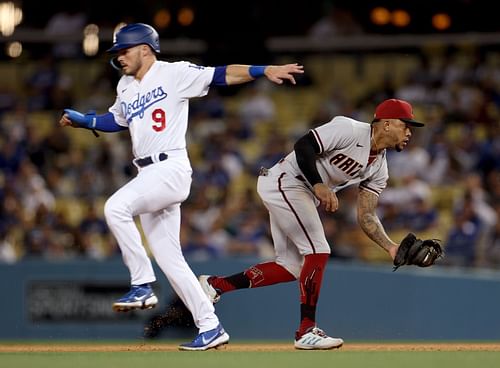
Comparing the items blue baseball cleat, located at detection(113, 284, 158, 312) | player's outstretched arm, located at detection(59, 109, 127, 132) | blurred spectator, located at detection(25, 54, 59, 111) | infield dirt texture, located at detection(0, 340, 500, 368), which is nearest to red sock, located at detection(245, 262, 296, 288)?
infield dirt texture, located at detection(0, 340, 500, 368)

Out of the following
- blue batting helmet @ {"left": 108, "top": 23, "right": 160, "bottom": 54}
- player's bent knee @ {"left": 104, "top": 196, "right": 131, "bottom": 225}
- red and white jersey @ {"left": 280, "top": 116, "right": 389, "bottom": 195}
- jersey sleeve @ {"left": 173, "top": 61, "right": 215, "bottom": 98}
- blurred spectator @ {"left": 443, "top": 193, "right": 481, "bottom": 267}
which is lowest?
blurred spectator @ {"left": 443, "top": 193, "right": 481, "bottom": 267}

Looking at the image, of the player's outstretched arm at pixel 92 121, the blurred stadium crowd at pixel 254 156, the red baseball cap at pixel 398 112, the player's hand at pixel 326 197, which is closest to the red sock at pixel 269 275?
the player's hand at pixel 326 197

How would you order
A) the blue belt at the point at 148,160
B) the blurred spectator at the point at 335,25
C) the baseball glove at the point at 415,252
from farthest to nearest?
the blurred spectator at the point at 335,25 < the baseball glove at the point at 415,252 < the blue belt at the point at 148,160

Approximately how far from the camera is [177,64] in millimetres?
7809

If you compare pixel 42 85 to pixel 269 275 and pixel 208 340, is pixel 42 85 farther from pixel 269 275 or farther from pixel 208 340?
pixel 208 340

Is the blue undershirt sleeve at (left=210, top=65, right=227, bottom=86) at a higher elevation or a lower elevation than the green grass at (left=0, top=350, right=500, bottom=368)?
higher

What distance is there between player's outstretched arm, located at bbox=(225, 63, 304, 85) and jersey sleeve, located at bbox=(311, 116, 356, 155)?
0.51 meters

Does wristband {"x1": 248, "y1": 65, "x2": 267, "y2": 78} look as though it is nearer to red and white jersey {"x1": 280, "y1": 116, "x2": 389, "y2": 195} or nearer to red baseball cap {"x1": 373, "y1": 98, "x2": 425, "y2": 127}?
red and white jersey {"x1": 280, "y1": 116, "x2": 389, "y2": 195}

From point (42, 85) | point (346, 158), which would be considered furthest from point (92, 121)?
point (42, 85)

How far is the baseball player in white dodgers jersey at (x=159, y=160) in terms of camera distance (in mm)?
7453

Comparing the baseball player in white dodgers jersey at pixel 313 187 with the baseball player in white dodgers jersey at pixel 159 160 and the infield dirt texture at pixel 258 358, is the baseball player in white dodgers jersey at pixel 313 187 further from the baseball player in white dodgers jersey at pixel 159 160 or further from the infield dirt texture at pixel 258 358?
the baseball player in white dodgers jersey at pixel 159 160

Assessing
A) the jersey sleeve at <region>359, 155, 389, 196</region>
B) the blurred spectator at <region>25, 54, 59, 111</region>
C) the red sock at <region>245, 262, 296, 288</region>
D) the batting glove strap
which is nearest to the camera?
the batting glove strap

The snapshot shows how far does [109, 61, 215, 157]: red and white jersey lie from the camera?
7605mm

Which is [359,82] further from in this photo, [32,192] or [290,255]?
[290,255]
